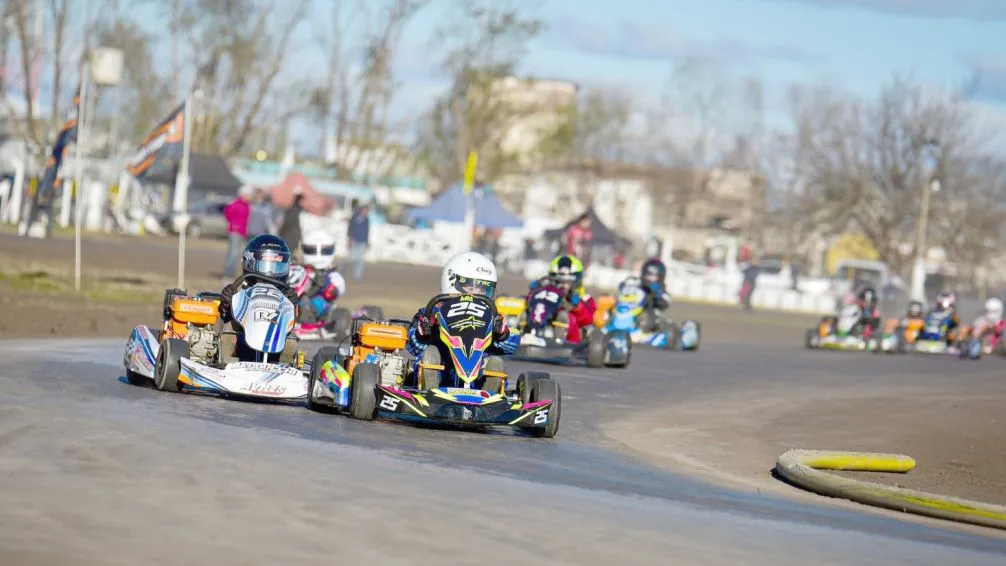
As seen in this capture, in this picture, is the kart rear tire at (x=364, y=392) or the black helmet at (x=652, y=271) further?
the black helmet at (x=652, y=271)

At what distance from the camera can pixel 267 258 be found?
12555 mm

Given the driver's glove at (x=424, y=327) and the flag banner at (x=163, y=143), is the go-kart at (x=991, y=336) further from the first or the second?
the driver's glove at (x=424, y=327)

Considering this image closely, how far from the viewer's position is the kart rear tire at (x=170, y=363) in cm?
1145

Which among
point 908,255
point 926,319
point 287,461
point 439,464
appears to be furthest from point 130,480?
point 908,255

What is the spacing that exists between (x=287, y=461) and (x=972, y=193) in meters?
59.8

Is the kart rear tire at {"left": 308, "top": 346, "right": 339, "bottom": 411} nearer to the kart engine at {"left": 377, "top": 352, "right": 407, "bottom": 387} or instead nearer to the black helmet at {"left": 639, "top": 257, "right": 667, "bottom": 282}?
the kart engine at {"left": 377, "top": 352, "right": 407, "bottom": 387}

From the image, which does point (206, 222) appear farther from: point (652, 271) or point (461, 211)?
point (652, 271)

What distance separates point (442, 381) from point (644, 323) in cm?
1276

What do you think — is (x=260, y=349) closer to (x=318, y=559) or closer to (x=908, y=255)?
(x=318, y=559)

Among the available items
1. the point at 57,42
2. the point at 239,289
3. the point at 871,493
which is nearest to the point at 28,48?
the point at 57,42

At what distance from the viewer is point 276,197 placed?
5475cm

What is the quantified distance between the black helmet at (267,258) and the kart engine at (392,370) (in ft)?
4.39

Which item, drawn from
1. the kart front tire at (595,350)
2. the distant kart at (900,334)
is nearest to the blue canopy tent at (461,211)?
the distant kart at (900,334)

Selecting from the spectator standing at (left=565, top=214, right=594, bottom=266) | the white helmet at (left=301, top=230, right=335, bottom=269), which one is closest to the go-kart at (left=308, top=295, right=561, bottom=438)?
the white helmet at (left=301, top=230, right=335, bottom=269)
